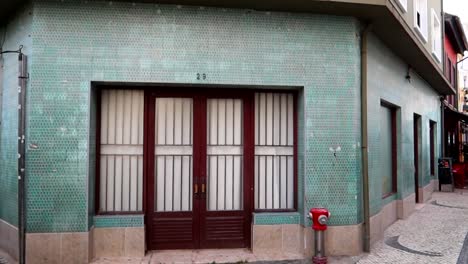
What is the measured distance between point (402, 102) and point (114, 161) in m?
Result: 7.02

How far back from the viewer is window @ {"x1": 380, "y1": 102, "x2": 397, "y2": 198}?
8.70 m

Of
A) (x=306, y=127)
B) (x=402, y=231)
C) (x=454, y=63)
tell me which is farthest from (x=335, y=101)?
(x=454, y=63)

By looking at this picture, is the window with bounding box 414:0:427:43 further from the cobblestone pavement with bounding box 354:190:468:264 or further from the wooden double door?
the wooden double door

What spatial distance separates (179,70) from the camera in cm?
619

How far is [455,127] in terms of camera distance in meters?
21.4

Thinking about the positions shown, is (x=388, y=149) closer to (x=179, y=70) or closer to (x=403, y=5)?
(x=403, y=5)

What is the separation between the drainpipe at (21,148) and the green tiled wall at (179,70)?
0.11 meters

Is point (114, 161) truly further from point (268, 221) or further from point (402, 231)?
point (402, 231)

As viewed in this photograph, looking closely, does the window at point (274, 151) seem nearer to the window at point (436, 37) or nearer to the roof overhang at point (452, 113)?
the window at point (436, 37)

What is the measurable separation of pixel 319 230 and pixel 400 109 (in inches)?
191

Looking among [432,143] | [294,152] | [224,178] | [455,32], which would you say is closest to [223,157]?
[224,178]

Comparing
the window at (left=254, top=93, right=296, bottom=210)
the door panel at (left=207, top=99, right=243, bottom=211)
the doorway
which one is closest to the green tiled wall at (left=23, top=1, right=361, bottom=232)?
the window at (left=254, top=93, right=296, bottom=210)

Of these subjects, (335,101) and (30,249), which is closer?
(30,249)

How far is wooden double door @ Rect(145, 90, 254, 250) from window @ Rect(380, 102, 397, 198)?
139 inches
